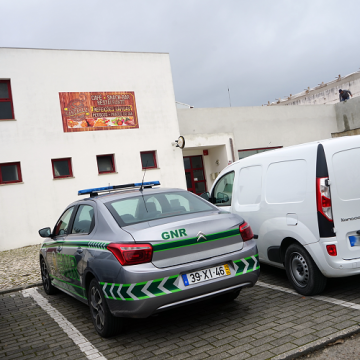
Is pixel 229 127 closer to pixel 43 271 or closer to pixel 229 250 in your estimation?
pixel 43 271

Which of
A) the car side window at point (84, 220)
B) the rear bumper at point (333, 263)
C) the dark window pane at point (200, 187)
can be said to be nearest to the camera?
the rear bumper at point (333, 263)

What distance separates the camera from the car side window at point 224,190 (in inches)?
286

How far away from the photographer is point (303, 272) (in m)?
5.40

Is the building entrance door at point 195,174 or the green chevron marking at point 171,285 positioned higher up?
the building entrance door at point 195,174

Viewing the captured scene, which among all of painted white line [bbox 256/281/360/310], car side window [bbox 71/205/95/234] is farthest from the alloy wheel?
car side window [bbox 71/205/95/234]

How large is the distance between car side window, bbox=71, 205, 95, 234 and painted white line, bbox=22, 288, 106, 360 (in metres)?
1.19

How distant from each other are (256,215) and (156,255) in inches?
99.6

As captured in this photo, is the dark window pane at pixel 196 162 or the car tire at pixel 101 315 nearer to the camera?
the car tire at pixel 101 315

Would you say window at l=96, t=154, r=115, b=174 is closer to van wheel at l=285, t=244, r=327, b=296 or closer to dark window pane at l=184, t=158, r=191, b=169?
dark window pane at l=184, t=158, r=191, b=169

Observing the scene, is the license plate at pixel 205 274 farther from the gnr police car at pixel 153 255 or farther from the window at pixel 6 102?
the window at pixel 6 102

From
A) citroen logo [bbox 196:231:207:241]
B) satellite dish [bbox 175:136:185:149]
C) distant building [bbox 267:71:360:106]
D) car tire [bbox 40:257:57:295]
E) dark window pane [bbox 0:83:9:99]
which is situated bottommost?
car tire [bbox 40:257:57:295]

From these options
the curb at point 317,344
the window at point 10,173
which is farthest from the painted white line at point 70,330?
the window at point 10,173

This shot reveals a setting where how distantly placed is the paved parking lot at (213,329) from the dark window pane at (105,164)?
38.3 feet

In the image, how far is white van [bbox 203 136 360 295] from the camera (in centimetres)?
491
